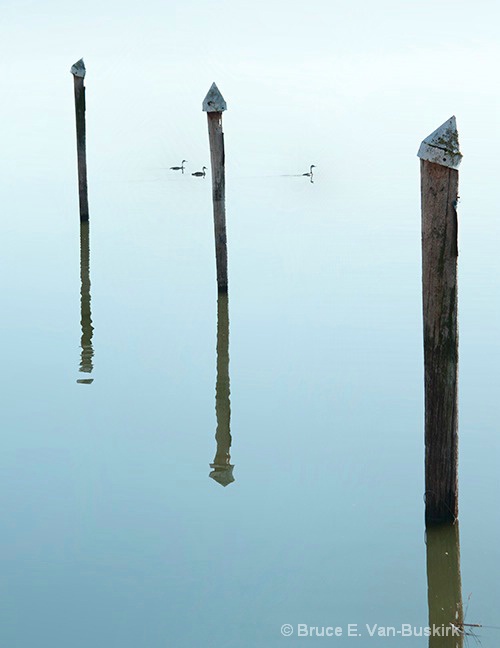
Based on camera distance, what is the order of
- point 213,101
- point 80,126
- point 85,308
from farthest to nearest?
1. point 80,126
2. point 85,308
3. point 213,101

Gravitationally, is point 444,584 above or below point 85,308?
below

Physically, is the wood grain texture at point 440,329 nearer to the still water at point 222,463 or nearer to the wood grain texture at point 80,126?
the still water at point 222,463

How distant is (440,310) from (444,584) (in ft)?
5.31

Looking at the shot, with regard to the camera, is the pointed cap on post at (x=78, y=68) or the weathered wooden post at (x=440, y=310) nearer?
the weathered wooden post at (x=440, y=310)

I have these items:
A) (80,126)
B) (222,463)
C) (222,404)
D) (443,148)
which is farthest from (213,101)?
(443,148)

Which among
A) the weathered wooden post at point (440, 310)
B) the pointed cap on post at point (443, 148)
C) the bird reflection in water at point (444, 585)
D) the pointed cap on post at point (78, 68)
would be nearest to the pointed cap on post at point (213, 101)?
the pointed cap on post at point (78, 68)

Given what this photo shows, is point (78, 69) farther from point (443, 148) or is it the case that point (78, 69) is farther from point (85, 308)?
point (443, 148)

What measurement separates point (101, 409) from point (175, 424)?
2.38ft

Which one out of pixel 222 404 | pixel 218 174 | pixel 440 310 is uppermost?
pixel 218 174

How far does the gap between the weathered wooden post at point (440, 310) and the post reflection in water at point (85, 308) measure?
454cm

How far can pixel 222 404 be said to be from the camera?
383 inches

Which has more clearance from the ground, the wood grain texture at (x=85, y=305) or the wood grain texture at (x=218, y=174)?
the wood grain texture at (x=218, y=174)

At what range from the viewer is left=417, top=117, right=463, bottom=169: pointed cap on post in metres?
5.98

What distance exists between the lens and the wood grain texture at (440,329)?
605 cm
